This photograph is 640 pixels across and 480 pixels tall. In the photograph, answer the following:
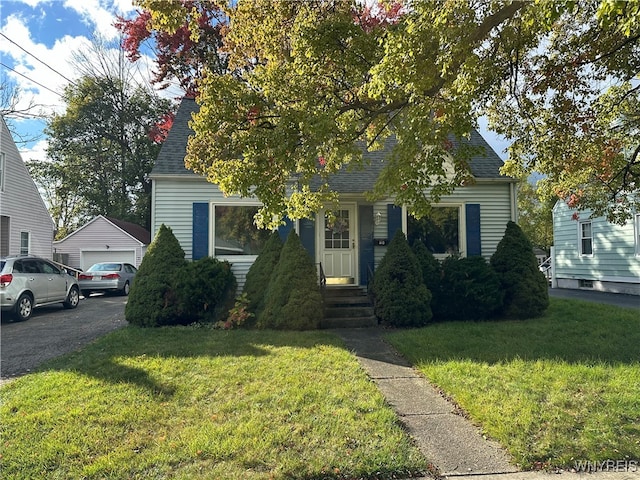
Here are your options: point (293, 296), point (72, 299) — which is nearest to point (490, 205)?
point (293, 296)

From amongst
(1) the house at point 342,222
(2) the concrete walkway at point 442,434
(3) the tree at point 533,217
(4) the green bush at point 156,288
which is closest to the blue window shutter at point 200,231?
(1) the house at point 342,222

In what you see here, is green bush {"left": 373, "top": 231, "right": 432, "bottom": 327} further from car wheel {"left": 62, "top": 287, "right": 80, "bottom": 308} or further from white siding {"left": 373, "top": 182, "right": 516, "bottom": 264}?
car wheel {"left": 62, "top": 287, "right": 80, "bottom": 308}

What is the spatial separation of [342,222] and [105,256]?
675 inches

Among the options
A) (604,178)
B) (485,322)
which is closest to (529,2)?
(604,178)

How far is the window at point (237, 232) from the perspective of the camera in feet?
33.1

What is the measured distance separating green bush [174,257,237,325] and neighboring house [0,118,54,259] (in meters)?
11.3

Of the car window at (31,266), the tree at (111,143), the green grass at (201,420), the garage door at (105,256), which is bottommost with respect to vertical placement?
the green grass at (201,420)

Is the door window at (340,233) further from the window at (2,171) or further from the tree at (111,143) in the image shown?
the tree at (111,143)

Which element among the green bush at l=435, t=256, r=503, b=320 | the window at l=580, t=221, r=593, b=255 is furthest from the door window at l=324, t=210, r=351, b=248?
the window at l=580, t=221, r=593, b=255

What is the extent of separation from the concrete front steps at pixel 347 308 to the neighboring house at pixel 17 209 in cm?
1353

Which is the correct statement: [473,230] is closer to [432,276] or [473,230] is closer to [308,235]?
[432,276]

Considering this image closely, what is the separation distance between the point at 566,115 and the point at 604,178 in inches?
84.4

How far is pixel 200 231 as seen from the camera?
32.5 feet

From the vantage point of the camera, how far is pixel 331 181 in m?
10.5
